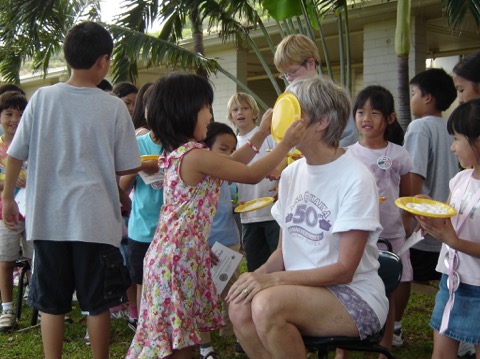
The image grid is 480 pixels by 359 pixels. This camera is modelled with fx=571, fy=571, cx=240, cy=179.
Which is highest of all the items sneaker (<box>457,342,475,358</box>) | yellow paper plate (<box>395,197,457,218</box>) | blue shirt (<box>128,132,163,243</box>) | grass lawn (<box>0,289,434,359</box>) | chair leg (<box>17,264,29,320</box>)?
yellow paper plate (<box>395,197,457,218</box>)

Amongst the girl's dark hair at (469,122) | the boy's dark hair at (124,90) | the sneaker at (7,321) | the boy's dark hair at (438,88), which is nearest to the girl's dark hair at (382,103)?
the boy's dark hair at (438,88)

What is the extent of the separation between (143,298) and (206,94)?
1.09 metres

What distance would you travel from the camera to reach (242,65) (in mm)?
12438

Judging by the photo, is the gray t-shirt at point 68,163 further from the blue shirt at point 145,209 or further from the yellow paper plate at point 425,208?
the yellow paper plate at point 425,208

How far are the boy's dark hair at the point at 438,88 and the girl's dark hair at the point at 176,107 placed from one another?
1.70 metres

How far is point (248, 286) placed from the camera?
2355mm

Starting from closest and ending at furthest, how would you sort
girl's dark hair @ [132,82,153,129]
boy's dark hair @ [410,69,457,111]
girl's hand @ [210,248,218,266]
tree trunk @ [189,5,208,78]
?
1. girl's hand @ [210,248,218,266]
2. boy's dark hair @ [410,69,457,111]
3. girl's dark hair @ [132,82,153,129]
4. tree trunk @ [189,5,208,78]

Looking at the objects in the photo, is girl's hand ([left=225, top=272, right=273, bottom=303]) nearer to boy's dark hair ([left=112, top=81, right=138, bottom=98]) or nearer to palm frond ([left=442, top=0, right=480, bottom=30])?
boy's dark hair ([left=112, top=81, right=138, bottom=98])

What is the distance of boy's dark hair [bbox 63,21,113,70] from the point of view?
3135 mm

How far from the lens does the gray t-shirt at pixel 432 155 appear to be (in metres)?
3.72

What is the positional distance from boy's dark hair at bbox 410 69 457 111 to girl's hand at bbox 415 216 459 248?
1.68 metres

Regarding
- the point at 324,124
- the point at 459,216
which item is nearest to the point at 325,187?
the point at 324,124

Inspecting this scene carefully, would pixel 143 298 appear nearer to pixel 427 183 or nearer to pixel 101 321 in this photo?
pixel 101 321

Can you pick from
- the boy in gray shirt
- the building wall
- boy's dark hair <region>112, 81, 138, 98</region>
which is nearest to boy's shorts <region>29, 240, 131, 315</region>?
the boy in gray shirt
